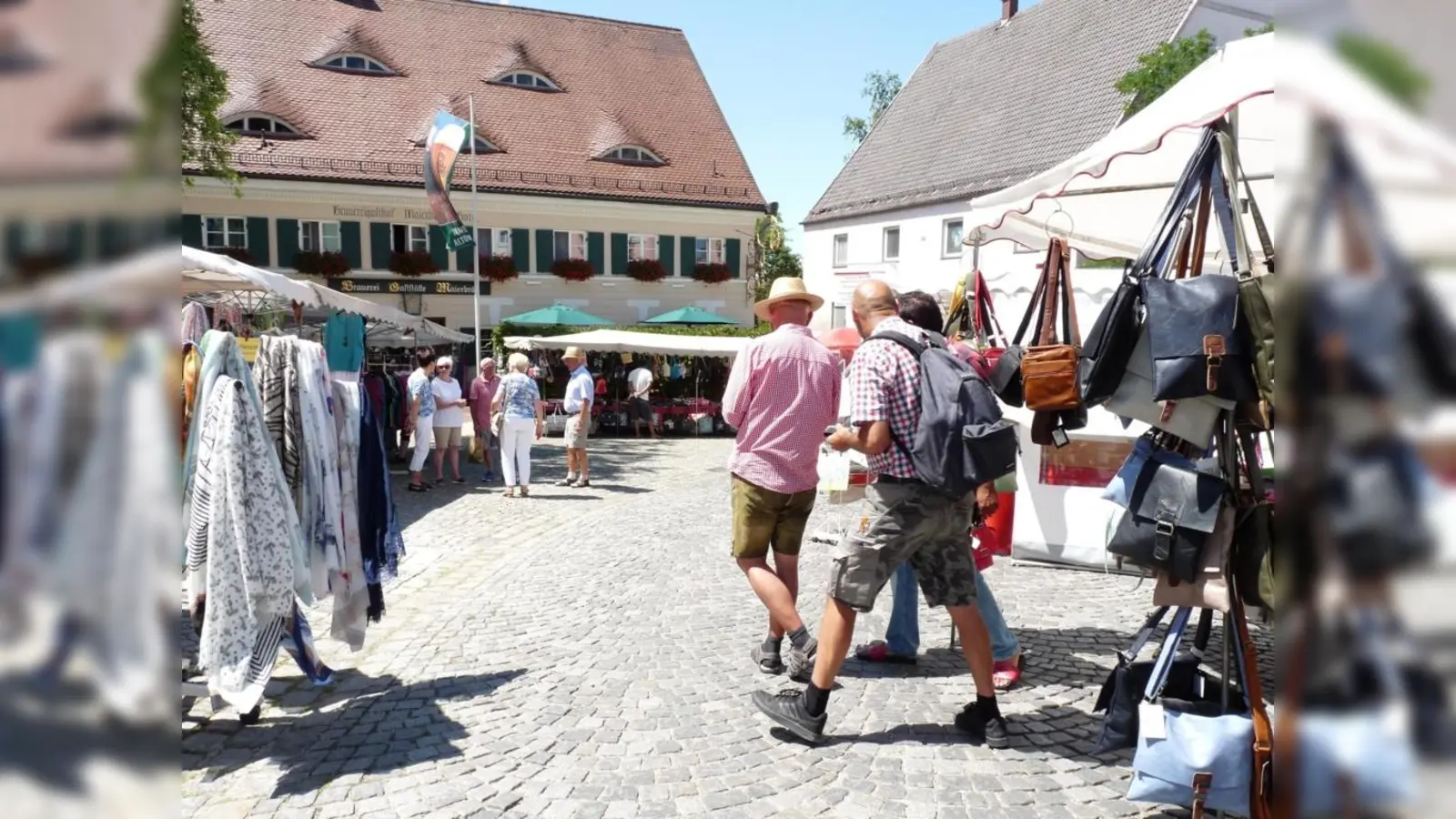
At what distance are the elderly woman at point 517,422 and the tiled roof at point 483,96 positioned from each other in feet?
66.6

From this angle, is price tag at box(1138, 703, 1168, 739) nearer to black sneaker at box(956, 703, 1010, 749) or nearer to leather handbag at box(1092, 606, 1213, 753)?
leather handbag at box(1092, 606, 1213, 753)

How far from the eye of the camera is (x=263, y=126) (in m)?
28.9

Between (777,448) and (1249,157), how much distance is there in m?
2.96

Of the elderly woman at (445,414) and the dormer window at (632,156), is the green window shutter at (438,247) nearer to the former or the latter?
the dormer window at (632,156)

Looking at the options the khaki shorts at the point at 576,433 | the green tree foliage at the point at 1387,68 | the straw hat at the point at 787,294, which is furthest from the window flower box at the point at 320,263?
the green tree foliage at the point at 1387,68

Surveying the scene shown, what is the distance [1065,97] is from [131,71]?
1107 inches

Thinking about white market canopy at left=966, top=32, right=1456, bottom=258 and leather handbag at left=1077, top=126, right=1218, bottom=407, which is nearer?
white market canopy at left=966, top=32, right=1456, bottom=258

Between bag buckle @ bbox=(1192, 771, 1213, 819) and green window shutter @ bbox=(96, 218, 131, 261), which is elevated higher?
green window shutter @ bbox=(96, 218, 131, 261)

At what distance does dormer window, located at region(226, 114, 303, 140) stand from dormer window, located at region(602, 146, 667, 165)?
32.0ft

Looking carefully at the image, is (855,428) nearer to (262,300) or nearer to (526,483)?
(526,483)

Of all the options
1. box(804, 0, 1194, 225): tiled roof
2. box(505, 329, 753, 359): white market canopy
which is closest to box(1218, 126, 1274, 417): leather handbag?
box(505, 329, 753, 359): white market canopy

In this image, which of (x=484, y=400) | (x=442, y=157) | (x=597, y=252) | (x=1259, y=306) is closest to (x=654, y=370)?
(x=442, y=157)

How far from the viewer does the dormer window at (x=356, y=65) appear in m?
31.4

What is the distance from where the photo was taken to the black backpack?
3562 mm
